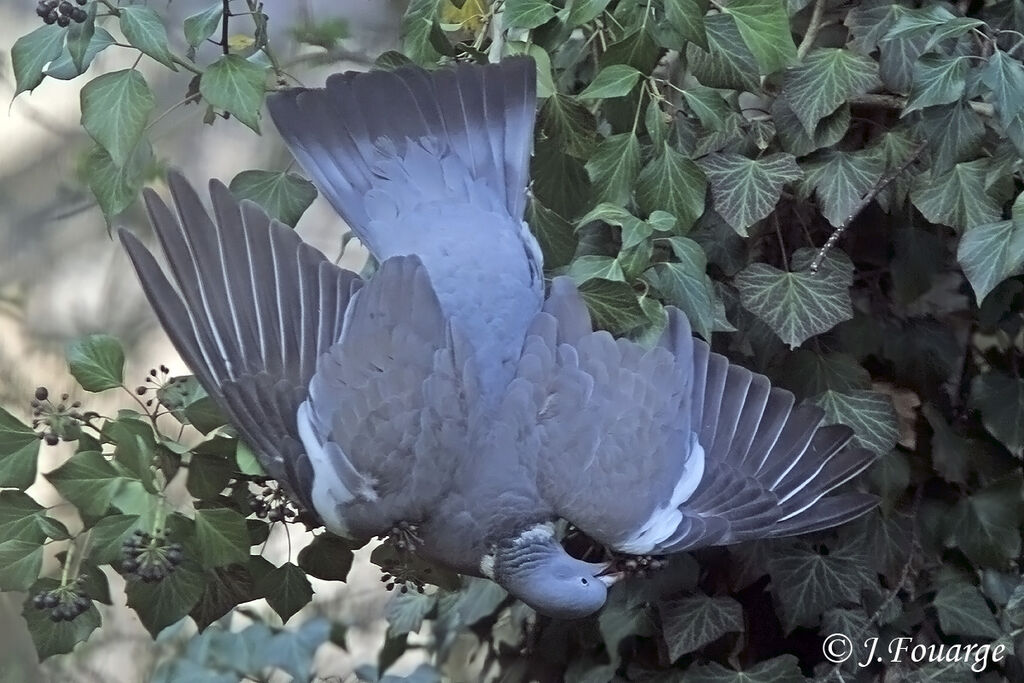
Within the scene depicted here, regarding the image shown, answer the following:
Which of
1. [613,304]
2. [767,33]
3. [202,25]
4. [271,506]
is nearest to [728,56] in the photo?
[767,33]

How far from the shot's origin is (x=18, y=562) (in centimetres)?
89

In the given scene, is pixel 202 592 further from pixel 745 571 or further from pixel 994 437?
pixel 994 437

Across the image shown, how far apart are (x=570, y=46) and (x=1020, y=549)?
2.35 ft

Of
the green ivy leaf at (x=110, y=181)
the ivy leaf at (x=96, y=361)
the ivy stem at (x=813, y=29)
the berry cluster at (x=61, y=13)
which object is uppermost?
the berry cluster at (x=61, y=13)

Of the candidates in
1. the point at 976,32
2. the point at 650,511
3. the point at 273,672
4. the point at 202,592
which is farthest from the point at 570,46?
the point at 273,672

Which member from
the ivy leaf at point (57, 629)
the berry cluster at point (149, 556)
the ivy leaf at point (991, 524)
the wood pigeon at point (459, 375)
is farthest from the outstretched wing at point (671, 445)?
the ivy leaf at point (57, 629)

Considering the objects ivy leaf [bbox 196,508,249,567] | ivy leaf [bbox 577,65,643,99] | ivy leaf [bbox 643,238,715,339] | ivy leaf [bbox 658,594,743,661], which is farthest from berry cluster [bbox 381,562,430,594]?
ivy leaf [bbox 577,65,643,99]

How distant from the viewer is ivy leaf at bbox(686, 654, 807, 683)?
1.02 m

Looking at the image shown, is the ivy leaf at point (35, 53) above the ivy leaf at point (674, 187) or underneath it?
above

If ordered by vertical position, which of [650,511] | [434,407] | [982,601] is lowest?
[982,601]

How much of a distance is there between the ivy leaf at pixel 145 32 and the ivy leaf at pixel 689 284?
45cm

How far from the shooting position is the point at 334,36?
1.23m

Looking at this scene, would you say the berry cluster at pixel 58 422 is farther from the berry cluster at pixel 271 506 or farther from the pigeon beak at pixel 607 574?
the pigeon beak at pixel 607 574

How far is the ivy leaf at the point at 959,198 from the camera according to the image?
0.93 m
